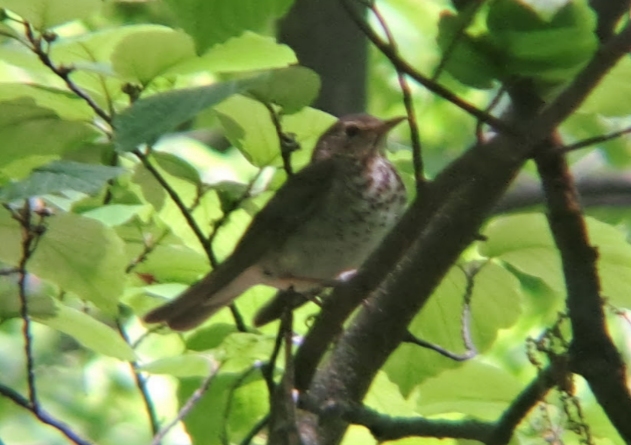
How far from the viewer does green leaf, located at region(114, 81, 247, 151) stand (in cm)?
57

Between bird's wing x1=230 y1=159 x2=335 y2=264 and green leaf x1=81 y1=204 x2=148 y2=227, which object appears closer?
green leaf x1=81 y1=204 x2=148 y2=227

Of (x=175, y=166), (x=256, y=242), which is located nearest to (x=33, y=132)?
(x=175, y=166)

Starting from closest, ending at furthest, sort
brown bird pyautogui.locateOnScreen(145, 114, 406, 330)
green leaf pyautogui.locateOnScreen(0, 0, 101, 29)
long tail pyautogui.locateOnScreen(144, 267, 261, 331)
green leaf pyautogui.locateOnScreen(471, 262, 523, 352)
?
green leaf pyautogui.locateOnScreen(0, 0, 101, 29)
green leaf pyautogui.locateOnScreen(471, 262, 523, 352)
long tail pyautogui.locateOnScreen(144, 267, 261, 331)
brown bird pyautogui.locateOnScreen(145, 114, 406, 330)

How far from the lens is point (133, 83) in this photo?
86 centimetres

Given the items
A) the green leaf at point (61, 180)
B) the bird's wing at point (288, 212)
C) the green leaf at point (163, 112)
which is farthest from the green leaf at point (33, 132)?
the bird's wing at point (288, 212)

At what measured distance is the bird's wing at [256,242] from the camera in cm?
113

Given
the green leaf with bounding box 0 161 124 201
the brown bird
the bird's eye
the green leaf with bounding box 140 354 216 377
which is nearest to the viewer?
the green leaf with bounding box 0 161 124 201

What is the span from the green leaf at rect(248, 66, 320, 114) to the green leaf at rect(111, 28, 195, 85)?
2.9 inches

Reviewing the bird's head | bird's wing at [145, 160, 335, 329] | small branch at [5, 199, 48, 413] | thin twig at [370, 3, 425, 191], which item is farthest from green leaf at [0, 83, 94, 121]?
the bird's head

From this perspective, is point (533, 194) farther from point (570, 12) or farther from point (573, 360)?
point (570, 12)

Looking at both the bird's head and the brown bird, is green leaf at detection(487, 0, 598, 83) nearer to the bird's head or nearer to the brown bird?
the brown bird

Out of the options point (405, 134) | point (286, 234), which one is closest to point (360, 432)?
point (286, 234)

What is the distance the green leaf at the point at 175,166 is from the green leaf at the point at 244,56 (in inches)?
6.1

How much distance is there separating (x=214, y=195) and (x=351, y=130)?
1.40 ft
